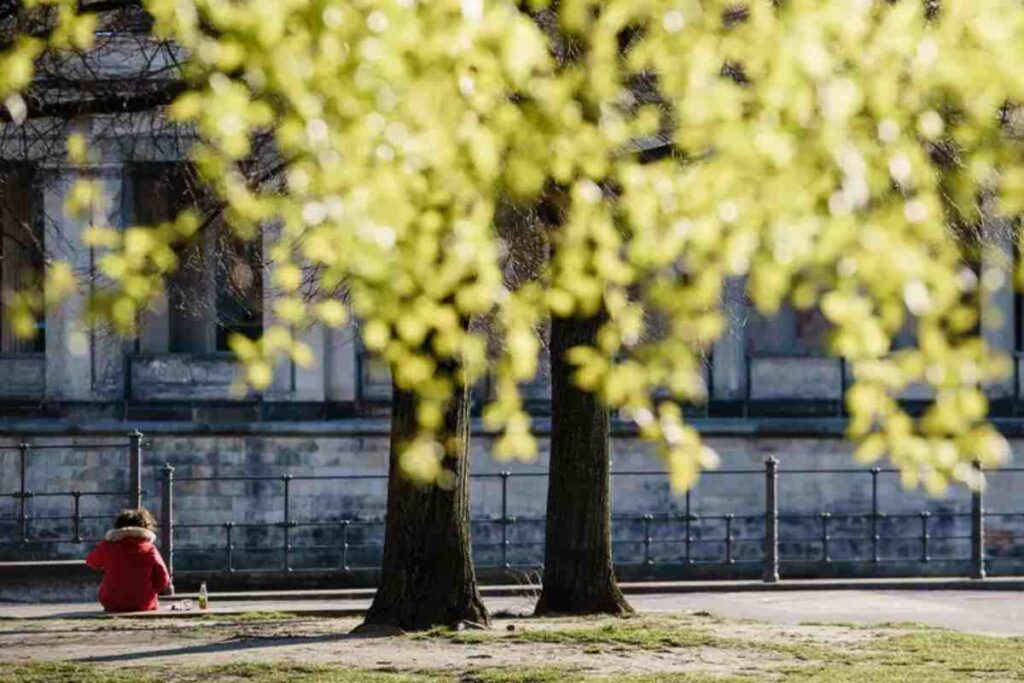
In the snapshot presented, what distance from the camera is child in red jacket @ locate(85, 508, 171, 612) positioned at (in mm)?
19219

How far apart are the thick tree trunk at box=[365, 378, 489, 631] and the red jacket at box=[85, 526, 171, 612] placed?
3.25 meters

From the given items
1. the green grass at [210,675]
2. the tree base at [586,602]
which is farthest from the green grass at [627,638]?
the green grass at [210,675]

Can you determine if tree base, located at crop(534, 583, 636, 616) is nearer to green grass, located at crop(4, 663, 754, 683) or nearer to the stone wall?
green grass, located at crop(4, 663, 754, 683)

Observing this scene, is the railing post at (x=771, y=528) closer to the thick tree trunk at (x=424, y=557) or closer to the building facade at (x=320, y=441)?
the building facade at (x=320, y=441)

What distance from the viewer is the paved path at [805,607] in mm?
19391

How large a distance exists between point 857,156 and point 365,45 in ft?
5.10

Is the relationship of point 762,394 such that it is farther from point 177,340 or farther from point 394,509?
point 394,509

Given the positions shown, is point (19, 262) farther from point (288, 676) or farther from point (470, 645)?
point (288, 676)

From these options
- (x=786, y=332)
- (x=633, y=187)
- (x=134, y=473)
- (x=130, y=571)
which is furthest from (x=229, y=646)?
(x=786, y=332)

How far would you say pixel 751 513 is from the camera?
3102cm

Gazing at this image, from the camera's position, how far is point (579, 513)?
18.2 metres

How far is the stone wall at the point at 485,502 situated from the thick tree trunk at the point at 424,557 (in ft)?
40.9

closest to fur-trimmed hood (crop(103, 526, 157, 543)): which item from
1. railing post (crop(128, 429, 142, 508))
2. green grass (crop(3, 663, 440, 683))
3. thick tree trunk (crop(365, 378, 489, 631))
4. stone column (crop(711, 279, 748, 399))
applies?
thick tree trunk (crop(365, 378, 489, 631))

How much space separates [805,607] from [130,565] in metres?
5.65
